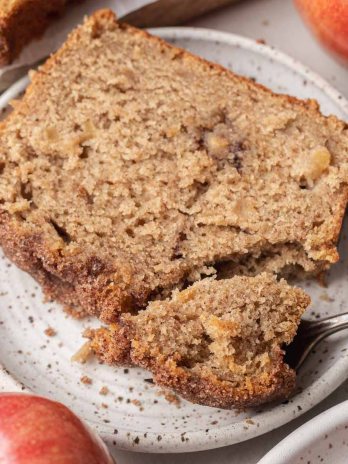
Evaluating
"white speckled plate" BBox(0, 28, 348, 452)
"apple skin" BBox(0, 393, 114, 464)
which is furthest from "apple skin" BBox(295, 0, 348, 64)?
"apple skin" BBox(0, 393, 114, 464)

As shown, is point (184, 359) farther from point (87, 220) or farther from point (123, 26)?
point (123, 26)

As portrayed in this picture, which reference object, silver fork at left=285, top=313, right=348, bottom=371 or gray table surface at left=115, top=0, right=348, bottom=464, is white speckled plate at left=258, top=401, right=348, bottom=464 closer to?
silver fork at left=285, top=313, right=348, bottom=371

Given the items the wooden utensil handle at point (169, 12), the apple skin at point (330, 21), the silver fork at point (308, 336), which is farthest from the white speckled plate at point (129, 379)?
the wooden utensil handle at point (169, 12)

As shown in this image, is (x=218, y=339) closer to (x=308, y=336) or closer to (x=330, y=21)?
(x=308, y=336)

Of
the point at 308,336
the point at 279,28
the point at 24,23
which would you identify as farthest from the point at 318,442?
the point at 24,23

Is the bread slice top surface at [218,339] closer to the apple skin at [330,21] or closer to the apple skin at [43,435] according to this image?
the apple skin at [43,435]

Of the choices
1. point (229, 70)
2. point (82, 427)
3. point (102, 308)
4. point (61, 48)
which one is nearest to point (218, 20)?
point (229, 70)

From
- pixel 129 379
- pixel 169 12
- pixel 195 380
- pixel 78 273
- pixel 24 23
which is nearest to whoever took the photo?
pixel 195 380
